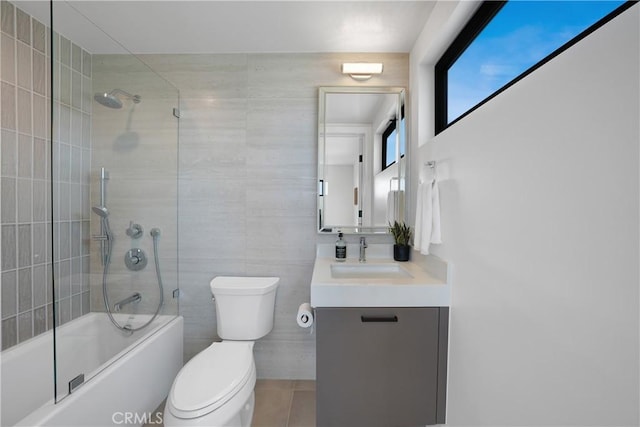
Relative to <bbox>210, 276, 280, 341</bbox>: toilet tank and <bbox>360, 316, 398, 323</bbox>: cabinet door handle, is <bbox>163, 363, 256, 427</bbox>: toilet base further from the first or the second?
<bbox>360, 316, 398, 323</bbox>: cabinet door handle

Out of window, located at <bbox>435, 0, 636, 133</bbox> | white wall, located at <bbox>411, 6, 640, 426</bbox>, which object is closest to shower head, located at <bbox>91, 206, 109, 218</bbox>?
white wall, located at <bbox>411, 6, 640, 426</bbox>

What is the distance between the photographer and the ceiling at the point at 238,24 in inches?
55.8

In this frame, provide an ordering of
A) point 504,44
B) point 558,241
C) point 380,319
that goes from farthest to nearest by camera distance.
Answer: point 380,319 → point 504,44 → point 558,241

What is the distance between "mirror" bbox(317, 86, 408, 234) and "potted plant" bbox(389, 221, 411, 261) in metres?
0.07

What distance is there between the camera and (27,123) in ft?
4.62

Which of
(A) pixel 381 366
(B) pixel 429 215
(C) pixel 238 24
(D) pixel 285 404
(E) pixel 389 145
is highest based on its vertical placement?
(C) pixel 238 24

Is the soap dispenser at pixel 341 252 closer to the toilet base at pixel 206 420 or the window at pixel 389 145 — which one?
the window at pixel 389 145

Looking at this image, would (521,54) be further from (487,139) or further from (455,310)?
(455,310)

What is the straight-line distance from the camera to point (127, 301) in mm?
1633

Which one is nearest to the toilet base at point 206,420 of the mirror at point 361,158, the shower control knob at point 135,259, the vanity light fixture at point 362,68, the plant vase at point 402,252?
the shower control knob at point 135,259

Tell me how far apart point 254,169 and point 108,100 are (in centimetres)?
88

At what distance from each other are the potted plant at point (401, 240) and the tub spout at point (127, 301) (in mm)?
1682

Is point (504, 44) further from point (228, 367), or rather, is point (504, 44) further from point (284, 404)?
point (284, 404)

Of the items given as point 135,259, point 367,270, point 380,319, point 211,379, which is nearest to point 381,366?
point 380,319
